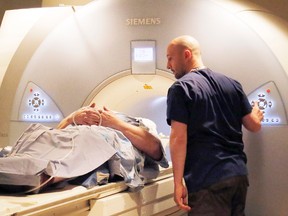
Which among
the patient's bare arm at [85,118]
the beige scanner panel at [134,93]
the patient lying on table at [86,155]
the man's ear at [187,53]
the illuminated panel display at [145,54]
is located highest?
the illuminated panel display at [145,54]

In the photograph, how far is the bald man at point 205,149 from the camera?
6.00 ft

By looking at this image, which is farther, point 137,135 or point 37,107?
point 37,107

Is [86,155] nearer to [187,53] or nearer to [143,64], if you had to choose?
[187,53]

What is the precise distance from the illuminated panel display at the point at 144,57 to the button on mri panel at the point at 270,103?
0.65 metres

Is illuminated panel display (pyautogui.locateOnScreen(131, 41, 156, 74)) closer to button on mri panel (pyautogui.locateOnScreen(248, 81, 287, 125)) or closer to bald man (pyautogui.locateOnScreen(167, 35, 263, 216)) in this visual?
button on mri panel (pyautogui.locateOnScreen(248, 81, 287, 125))

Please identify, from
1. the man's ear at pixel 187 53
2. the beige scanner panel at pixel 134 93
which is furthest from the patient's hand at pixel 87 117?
the beige scanner panel at pixel 134 93

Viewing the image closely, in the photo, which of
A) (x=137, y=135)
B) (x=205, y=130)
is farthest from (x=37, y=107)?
(x=205, y=130)

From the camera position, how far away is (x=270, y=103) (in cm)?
240

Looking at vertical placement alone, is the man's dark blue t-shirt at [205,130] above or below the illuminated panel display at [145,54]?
below

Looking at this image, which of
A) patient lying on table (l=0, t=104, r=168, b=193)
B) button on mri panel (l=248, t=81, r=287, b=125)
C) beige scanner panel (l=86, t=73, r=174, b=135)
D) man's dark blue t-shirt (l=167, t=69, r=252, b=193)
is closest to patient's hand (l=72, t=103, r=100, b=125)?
patient lying on table (l=0, t=104, r=168, b=193)

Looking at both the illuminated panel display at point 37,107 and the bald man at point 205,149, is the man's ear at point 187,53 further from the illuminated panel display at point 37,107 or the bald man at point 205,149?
the illuminated panel display at point 37,107

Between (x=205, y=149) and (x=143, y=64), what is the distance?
38.4 inches

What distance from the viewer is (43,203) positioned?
1335 mm

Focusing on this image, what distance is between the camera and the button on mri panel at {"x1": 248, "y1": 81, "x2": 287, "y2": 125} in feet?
7.80
